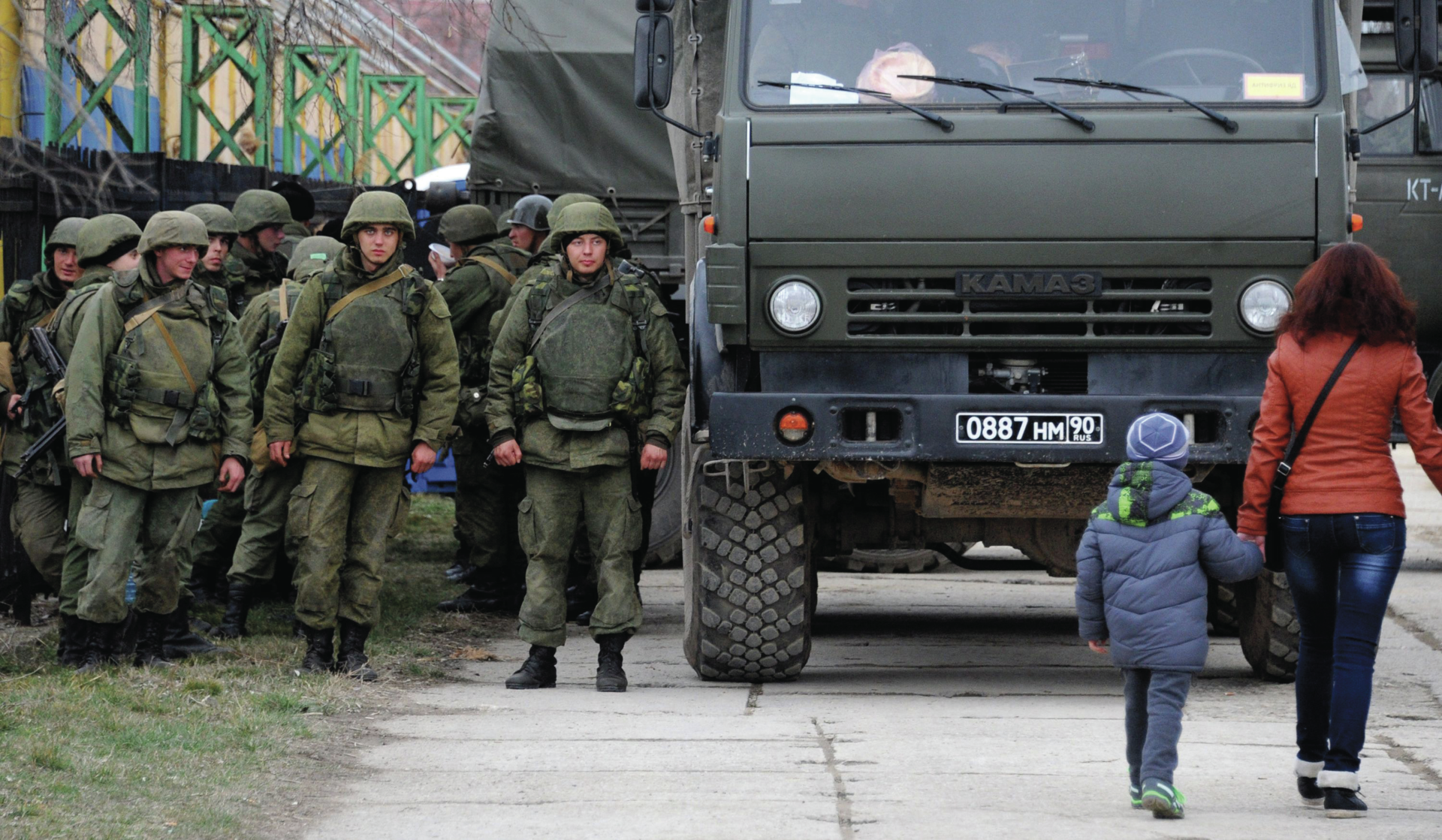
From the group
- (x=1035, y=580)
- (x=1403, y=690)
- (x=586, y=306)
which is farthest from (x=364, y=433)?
(x=1035, y=580)

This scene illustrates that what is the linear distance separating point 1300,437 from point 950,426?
1.62 metres

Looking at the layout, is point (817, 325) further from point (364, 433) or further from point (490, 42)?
point (490, 42)

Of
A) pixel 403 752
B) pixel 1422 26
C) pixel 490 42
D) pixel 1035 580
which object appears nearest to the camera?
pixel 403 752

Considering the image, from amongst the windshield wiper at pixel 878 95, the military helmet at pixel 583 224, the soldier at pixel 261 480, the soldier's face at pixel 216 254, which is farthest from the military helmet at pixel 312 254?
the windshield wiper at pixel 878 95

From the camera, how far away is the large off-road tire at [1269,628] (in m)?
7.63

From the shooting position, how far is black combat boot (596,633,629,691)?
25.3 ft

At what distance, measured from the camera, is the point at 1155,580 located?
5.45 meters

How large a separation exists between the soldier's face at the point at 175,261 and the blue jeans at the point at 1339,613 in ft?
13.9

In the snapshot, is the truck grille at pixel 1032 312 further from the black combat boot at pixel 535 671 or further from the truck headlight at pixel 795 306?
the black combat boot at pixel 535 671

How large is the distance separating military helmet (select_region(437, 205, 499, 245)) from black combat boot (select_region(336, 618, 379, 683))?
2.82 meters

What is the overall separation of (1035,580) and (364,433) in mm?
5794

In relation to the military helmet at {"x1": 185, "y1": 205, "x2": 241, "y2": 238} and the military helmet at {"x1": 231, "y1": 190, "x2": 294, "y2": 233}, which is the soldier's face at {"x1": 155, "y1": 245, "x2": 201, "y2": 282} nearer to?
the military helmet at {"x1": 185, "y1": 205, "x2": 241, "y2": 238}

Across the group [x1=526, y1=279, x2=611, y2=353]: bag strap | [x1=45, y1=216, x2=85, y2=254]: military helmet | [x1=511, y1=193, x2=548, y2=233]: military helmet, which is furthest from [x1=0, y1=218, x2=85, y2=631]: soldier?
[x1=511, y1=193, x2=548, y2=233]: military helmet

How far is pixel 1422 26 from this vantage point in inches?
292
